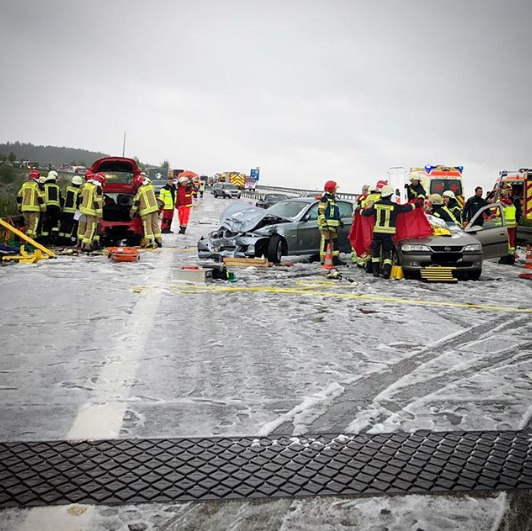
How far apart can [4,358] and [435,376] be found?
140 inches

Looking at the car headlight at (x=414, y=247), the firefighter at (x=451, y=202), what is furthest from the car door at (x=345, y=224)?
the car headlight at (x=414, y=247)

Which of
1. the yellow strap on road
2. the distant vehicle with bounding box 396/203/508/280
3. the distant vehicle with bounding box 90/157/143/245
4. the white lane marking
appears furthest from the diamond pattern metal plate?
the distant vehicle with bounding box 90/157/143/245

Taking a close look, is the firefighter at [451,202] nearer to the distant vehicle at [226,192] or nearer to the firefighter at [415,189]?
the firefighter at [415,189]

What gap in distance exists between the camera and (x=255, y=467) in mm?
3201

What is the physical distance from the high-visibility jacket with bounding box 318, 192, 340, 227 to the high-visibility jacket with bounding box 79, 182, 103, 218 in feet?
16.7

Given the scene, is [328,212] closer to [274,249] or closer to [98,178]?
[274,249]

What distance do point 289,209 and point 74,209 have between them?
5.24 m

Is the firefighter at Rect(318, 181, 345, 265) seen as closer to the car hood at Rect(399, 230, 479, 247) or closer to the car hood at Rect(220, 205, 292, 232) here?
the car hood at Rect(220, 205, 292, 232)

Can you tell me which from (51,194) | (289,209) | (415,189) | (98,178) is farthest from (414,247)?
(51,194)

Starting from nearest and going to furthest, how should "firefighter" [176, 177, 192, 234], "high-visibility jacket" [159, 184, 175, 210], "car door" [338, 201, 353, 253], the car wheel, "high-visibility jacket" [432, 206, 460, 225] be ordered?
the car wheel < "high-visibility jacket" [432, 206, 460, 225] < "car door" [338, 201, 353, 253] < "high-visibility jacket" [159, 184, 175, 210] < "firefighter" [176, 177, 192, 234]

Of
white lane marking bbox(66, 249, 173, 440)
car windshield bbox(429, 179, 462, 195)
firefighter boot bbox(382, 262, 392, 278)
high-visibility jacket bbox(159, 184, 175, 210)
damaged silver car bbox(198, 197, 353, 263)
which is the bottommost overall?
white lane marking bbox(66, 249, 173, 440)

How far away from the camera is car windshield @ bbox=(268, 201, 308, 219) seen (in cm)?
1420

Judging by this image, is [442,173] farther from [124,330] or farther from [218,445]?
[218,445]

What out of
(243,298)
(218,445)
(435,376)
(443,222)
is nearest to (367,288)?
(243,298)
